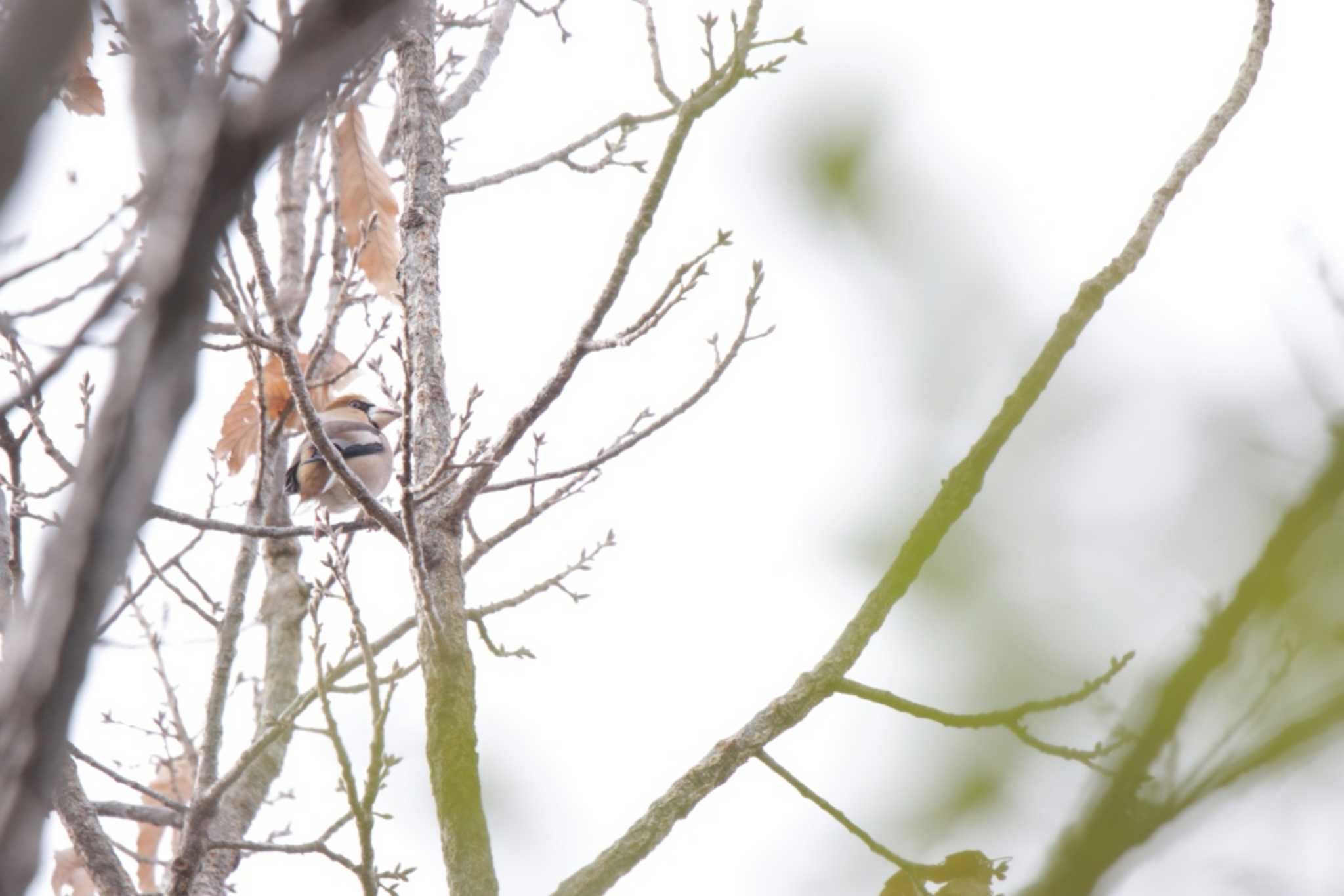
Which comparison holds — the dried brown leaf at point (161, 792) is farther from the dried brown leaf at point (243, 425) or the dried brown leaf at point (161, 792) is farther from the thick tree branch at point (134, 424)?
the thick tree branch at point (134, 424)

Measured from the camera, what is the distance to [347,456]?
683cm

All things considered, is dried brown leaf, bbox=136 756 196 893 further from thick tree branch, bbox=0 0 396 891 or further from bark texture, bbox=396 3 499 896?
thick tree branch, bbox=0 0 396 891

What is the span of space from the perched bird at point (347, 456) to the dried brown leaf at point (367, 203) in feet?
5.39

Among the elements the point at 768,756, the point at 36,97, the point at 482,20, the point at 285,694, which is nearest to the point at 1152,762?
the point at 36,97

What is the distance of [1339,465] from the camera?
0.52 metres

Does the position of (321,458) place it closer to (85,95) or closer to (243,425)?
(243,425)

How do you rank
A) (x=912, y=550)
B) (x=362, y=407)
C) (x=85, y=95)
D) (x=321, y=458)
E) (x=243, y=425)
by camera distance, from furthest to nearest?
(x=362, y=407) < (x=321, y=458) < (x=243, y=425) < (x=85, y=95) < (x=912, y=550)

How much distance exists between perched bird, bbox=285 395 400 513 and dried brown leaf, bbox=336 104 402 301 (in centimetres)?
164

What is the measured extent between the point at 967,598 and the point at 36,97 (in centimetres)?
60

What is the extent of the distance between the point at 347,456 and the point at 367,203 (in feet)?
8.95

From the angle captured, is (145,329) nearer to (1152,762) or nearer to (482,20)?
(1152,762)

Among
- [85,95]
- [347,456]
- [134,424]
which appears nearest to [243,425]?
[85,95]

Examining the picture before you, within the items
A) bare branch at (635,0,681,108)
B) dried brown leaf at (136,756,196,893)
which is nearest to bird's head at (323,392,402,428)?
dried brown leaf at (136,756,196,893)

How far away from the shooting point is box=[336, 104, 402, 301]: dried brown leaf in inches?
160
